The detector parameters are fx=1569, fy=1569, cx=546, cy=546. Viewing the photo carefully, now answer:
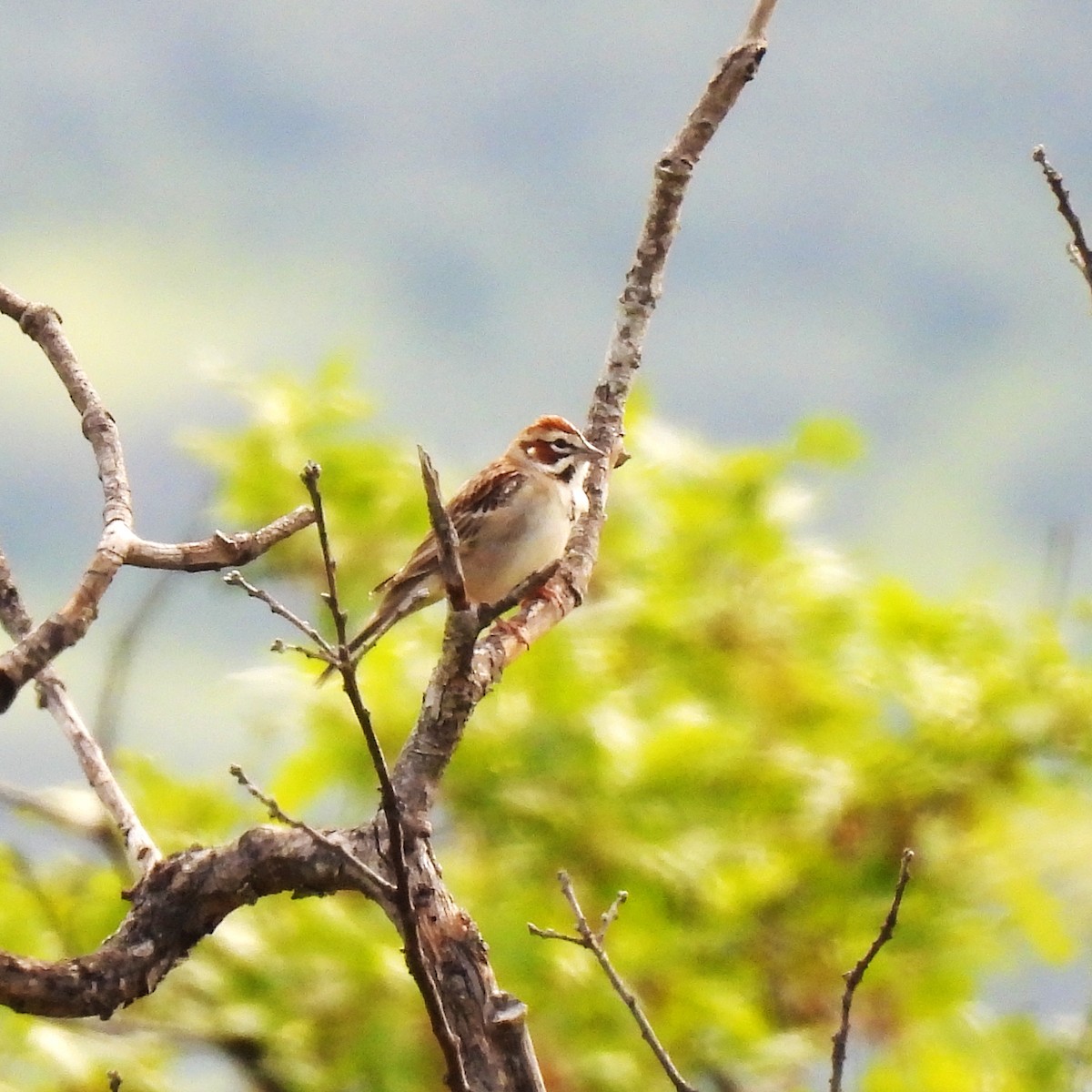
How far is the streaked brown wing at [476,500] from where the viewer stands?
5.23 metres

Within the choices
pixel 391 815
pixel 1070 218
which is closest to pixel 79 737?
pixel 391 815

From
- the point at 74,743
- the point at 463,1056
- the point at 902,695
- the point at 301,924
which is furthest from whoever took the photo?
the point at 902,695

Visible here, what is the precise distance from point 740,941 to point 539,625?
10.4 feet

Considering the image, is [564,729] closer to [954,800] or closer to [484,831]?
[484,831]

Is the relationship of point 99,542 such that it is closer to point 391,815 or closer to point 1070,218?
point 391,815

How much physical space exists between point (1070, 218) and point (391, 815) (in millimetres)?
1456

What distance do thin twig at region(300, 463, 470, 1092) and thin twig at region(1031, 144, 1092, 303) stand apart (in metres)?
1.28

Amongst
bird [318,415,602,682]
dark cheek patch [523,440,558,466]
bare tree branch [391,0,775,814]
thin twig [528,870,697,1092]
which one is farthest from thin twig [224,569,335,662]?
dark cheek patch [523,440,558,466]

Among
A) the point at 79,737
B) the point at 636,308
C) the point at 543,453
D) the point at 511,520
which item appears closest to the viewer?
the point at 79,737

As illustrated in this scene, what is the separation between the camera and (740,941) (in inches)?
246

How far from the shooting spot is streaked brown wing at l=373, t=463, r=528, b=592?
17.2ft

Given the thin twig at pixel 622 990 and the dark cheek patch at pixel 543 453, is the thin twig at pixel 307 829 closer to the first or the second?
the thin twig at pixel 622 990

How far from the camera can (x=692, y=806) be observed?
19.2 ft

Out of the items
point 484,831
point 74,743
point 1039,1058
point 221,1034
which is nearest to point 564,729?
point 484,831
